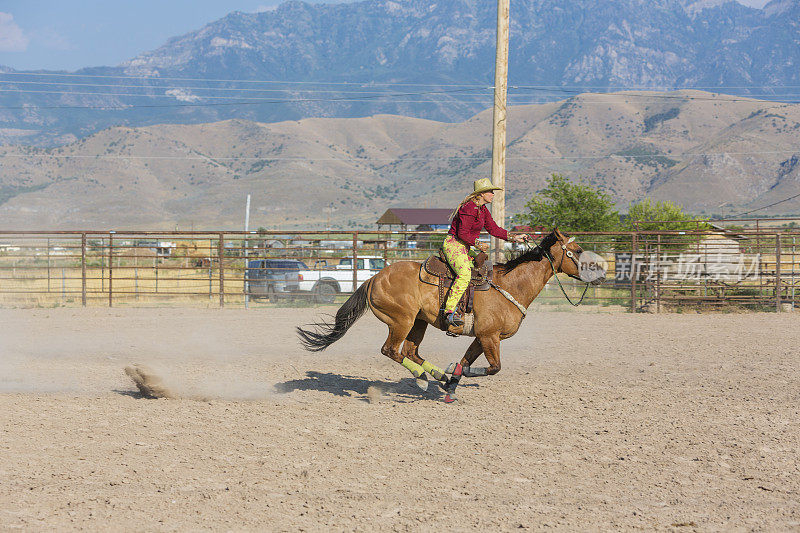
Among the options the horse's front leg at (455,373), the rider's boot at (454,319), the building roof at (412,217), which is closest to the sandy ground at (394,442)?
the horse's front leg at (455,373)

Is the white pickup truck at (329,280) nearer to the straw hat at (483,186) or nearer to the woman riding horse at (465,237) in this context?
the woman riding horse at (465,237)

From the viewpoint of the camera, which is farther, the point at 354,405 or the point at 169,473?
the point at 354,405

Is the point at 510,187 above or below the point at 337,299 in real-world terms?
above

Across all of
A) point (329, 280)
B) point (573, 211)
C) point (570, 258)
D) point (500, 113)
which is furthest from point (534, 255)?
point (573, 211)

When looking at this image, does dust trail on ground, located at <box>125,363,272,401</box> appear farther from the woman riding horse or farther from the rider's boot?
the woman riding horse

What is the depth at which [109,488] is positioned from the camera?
4613mm

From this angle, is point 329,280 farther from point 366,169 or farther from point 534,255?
point 366,169

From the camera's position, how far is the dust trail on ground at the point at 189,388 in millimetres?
7352

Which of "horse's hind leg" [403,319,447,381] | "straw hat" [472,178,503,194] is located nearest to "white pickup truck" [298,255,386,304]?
"horse's hind leg" [403,319,447,381]

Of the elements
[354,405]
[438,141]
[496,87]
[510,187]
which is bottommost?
[354,405]

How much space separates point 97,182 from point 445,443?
14328cm

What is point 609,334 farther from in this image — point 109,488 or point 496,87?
point 109,488

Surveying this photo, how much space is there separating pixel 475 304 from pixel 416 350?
844 millimetres

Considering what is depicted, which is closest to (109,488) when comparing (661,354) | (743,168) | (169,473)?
(169,473)
